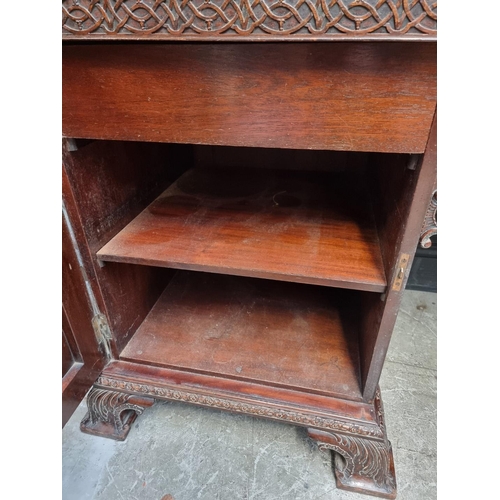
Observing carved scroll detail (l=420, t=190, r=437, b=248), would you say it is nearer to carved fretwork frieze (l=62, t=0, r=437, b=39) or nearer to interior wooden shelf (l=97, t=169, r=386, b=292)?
interior wooden shelf (l=97, t=169, r=386, b=292)

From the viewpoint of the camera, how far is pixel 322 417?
71cm

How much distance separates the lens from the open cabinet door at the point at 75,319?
61 centimetres

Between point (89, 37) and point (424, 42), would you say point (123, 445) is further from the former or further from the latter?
point (424, 42)

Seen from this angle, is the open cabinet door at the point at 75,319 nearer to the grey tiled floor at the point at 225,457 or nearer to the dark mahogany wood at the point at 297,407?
the dark mahogany wood at the point at 297,407

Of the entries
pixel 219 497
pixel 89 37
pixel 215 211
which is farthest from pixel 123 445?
pixel 89 37

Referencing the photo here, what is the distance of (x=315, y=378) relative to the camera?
753 millimetres

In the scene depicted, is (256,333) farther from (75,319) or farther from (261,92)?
(261,92)

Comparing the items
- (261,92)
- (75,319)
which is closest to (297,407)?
(75,319)

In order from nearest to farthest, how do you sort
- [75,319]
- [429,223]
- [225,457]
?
[429,223] < [75,319] < [225,457]

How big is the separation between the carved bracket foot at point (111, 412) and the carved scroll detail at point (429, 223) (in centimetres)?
66

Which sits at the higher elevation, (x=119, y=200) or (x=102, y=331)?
(x=119, y=200)

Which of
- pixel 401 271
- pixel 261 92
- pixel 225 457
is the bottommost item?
pixel 225 457

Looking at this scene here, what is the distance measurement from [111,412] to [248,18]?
2.71 ft

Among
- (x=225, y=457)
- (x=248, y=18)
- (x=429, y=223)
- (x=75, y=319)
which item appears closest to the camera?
(x=248, y=18)
